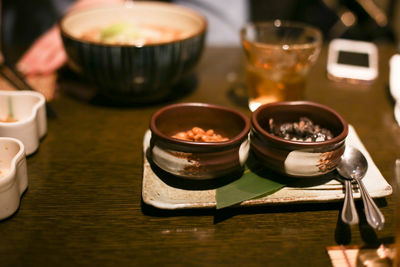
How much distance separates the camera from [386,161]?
3.36 feet

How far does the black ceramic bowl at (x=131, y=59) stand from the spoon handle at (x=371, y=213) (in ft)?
2.16

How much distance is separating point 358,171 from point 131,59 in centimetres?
68

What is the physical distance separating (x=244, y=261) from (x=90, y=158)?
0.50 m

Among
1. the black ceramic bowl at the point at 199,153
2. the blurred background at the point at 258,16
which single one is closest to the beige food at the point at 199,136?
the black ceramic bowl at the point at 199,153

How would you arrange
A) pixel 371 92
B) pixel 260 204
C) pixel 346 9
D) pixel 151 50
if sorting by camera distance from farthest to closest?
pixel 346 9 < pixel 371 92 < pixel 151 50 < pixel 260 204

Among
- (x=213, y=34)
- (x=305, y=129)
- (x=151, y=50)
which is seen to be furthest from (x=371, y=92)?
(x=213, y=34)

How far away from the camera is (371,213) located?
29.8 inches

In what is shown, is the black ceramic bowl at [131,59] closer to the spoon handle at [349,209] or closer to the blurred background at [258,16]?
the blurred background at [258,16]

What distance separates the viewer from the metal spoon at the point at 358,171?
2.46 ft

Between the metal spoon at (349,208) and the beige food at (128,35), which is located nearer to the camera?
the metal spoon at (349,208)

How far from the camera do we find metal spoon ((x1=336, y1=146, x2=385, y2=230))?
29.6 inches

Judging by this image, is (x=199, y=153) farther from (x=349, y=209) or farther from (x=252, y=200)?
(x=349, y=209)

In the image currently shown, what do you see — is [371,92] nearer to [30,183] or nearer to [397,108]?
[397,108]

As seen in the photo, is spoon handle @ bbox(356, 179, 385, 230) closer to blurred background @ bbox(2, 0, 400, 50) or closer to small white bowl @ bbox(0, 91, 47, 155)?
small white bowl @ bbox(0, 91, 47, 155)
